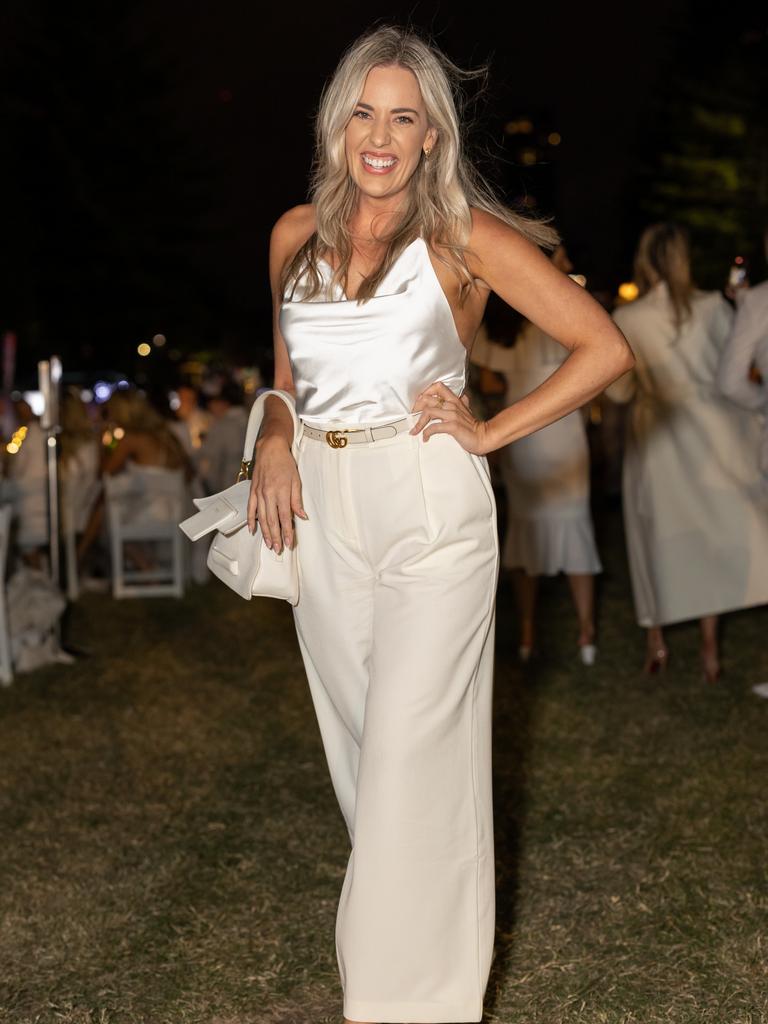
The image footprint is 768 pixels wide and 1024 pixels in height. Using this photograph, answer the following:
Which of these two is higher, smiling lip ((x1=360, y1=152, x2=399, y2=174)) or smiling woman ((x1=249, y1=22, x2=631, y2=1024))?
smiling lip ((x1=360, y1=152, x2=399, y2=174))

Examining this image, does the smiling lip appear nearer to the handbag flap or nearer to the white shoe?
the handbag flap

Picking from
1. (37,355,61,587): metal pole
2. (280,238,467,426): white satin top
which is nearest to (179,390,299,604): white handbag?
(280,238,467,426): white satin top

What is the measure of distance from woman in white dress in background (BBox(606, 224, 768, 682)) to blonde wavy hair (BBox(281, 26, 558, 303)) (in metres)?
4.35

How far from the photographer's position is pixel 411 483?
3135mm

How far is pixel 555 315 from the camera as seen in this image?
3.09 metres

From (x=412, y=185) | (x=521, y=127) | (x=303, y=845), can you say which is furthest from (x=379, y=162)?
(x=521, y=127)

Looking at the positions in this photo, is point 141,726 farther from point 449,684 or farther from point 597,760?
point 449,684

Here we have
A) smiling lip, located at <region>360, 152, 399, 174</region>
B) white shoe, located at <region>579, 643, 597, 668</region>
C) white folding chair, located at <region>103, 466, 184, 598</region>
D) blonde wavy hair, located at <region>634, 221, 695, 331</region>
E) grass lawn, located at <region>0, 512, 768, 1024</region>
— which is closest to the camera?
smiling lip, located at <region>360, 152, 399, 174</region>

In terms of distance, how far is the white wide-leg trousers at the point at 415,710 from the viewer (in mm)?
3076

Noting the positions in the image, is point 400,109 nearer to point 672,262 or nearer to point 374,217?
point 374,217

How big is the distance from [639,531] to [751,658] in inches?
44.8

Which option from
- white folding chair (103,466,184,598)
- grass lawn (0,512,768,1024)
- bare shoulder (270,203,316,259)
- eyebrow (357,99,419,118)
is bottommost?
grass lawn (0,512,768,1024)

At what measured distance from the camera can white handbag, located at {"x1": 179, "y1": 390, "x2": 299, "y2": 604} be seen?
10.8 feet

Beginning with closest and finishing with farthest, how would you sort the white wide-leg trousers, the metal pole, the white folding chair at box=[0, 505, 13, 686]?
1. the white wide-leg trousers
2. the white folding chair at box=[0, 505, 13, 686]
3. the metal pole
